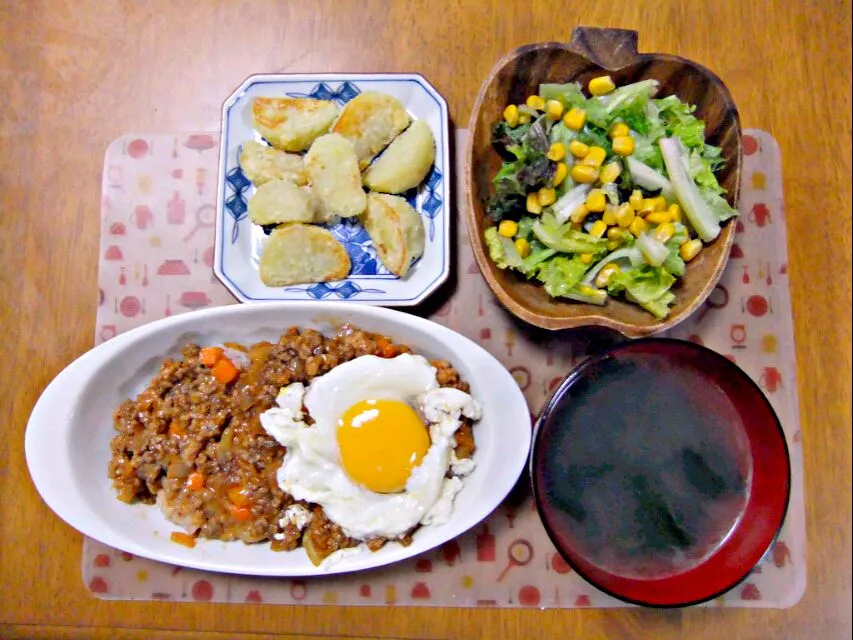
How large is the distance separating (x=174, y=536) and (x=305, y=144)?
5.39 feet

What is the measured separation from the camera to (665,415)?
2.16 meters

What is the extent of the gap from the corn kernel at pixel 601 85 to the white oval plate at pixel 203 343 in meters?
1.06

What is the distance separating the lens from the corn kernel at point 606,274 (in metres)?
2.34

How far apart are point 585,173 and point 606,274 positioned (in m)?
0.38

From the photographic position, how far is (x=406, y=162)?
8.20 ft

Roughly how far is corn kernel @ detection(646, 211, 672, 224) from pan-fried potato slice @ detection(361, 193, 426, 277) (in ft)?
2.86

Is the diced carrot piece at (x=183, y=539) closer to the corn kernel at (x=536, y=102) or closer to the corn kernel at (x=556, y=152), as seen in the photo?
the corn kernel at (x=556, y=152)

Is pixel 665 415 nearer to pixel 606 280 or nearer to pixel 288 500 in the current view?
pixel 606 280

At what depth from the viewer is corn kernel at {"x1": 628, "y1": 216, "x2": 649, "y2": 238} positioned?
2.33 meters

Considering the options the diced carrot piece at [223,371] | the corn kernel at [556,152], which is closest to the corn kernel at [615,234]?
the corn kernel at [556,152]

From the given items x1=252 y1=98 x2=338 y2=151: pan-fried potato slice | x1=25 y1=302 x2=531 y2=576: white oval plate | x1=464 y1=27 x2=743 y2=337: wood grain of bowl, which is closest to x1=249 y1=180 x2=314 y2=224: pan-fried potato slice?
x1=252 y1=98 x2=338 y2=151: pan-fried potato slice

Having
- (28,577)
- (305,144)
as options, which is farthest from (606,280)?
(28,577)

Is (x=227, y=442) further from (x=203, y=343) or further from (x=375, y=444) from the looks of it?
(x=375, y=444)

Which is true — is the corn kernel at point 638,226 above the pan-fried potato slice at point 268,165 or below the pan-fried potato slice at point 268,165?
below
